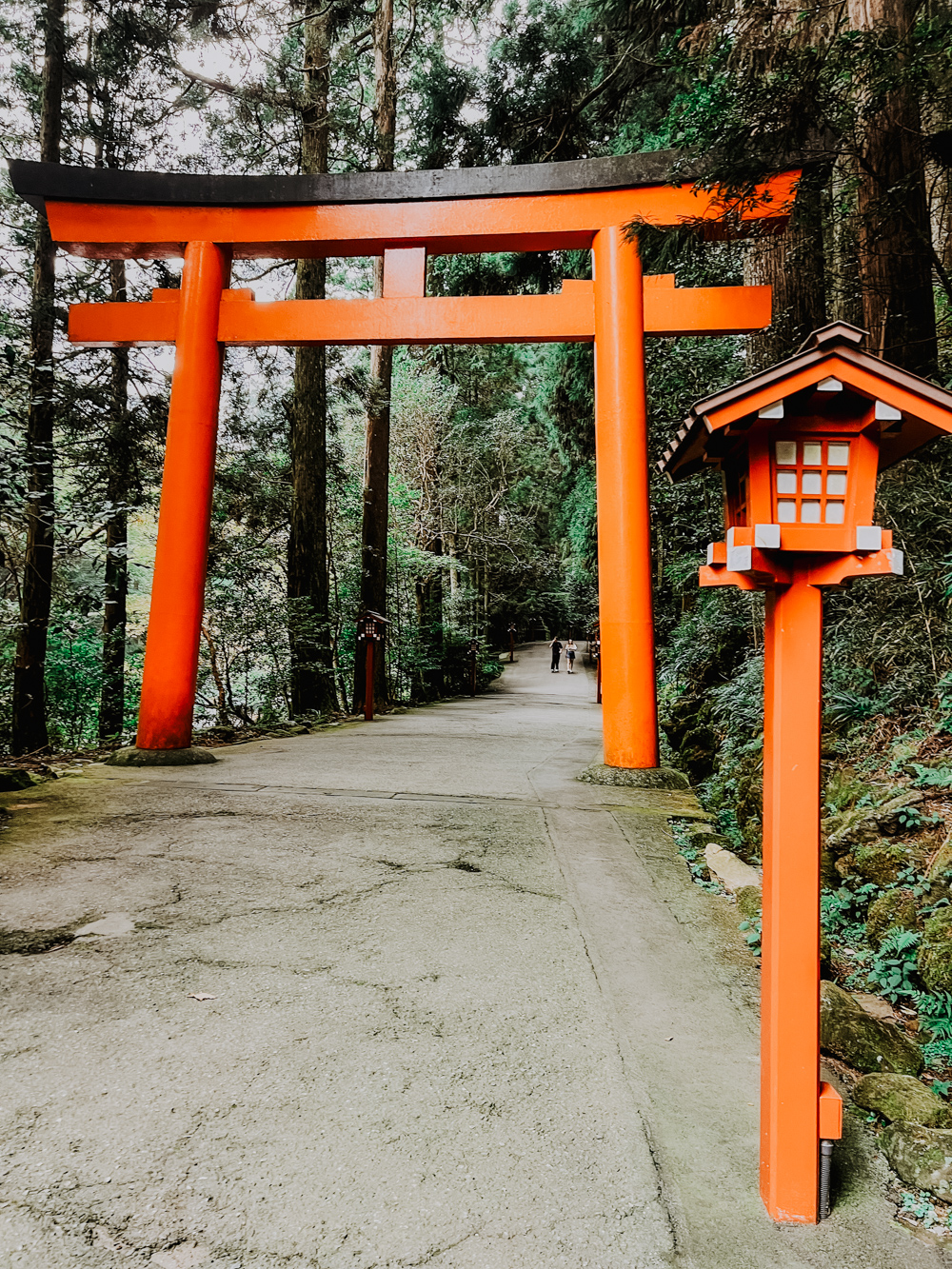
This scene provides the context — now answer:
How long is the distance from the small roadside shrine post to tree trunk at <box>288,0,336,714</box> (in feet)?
24.3

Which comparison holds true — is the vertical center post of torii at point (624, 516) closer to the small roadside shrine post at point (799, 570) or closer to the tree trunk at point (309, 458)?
the small roadside shrine post at point (799, 570)

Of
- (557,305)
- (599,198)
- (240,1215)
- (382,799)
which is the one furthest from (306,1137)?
(599,198)

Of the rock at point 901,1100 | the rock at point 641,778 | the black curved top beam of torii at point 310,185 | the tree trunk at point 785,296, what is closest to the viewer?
the rock at point 901,1100

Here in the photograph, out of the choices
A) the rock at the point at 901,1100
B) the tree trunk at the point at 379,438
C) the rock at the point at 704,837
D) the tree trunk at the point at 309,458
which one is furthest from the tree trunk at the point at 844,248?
the tree trunk at the point at 379,438

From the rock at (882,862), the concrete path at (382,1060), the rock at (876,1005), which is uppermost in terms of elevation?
the rock at (882,862)

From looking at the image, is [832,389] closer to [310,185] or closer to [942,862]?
[942,862]

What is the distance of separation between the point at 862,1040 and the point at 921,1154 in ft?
1.70

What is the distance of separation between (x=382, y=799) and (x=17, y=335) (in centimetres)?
520

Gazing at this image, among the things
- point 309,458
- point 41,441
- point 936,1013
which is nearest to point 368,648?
point 309,458

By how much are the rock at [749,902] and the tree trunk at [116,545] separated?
7.14 metres

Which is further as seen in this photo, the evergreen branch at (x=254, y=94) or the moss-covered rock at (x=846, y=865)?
the evergreen branch at (x=254, y=94)

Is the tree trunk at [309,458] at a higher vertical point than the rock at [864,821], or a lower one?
higher

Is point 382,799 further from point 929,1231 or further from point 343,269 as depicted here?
point 343,269

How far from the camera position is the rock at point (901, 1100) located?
1.83m
